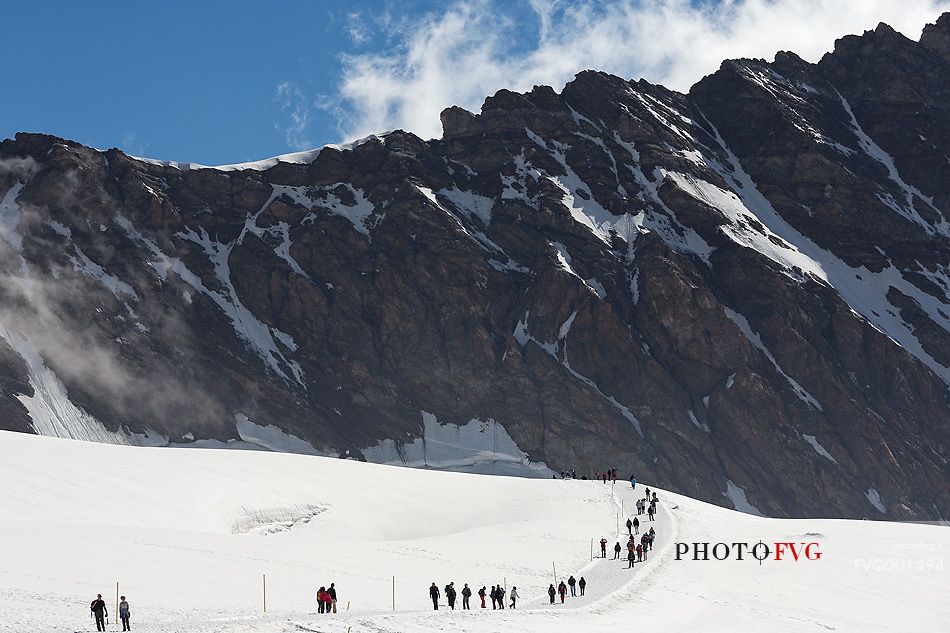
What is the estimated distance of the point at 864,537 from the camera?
67750mm

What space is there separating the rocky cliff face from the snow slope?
64.8m

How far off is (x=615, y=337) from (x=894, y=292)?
47257mm

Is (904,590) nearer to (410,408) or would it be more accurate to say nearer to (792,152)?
(410,408)

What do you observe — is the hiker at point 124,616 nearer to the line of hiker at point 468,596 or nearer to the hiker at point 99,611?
the hiker at point 99,611

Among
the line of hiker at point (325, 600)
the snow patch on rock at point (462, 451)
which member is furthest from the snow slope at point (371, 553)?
the snow patch on rock at point (462, 451)

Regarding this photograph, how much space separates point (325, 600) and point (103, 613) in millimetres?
7894

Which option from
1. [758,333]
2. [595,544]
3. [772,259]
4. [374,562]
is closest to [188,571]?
[374,562]

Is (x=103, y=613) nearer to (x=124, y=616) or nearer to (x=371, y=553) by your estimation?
(x=124, y=616)

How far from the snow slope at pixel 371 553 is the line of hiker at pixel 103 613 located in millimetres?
589

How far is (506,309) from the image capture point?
159375 millimetres

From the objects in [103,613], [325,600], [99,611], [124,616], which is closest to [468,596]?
[325,600]

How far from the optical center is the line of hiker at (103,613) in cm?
2995

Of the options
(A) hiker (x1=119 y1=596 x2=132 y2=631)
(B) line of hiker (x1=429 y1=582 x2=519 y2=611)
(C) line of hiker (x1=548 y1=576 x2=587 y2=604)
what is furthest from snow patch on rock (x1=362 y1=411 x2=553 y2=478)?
(A) hiker (x1=119 y1=596 x2=132 y2=631)

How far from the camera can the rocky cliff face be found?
14050cm
